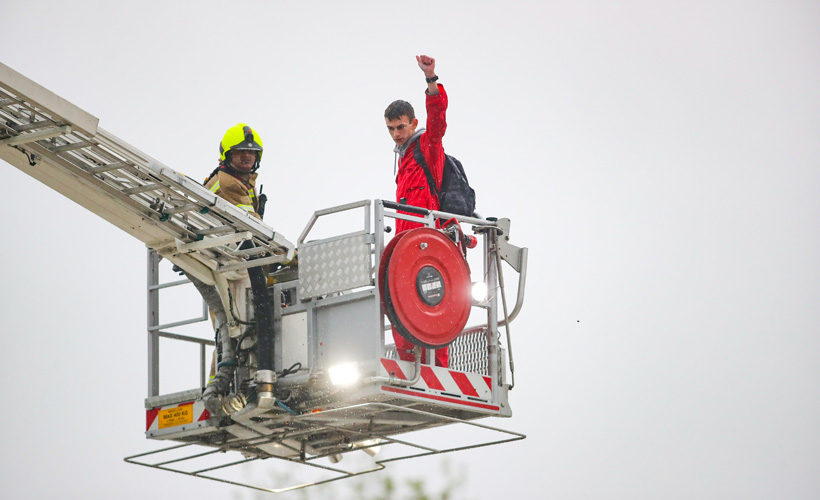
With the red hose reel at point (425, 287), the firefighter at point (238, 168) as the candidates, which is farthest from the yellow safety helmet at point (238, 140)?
the red hose reel at point (425, 287)

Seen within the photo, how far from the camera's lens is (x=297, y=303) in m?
14.4

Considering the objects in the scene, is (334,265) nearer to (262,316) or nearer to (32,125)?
(262,316)

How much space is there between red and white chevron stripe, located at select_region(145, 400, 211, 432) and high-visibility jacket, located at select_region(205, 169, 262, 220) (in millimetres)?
2015

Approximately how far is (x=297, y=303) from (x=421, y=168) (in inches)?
86.2

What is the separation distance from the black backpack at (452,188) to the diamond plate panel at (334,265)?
5.63ft

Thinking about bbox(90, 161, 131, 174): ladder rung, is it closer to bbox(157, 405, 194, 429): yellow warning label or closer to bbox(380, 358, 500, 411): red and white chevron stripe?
bbox(157, 405, 194, 429): yellow warning label

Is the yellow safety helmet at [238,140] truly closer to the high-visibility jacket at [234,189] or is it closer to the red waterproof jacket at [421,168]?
the high-visibility jacket at [234,189]

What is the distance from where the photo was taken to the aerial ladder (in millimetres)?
13625

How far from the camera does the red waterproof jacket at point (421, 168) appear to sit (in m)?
15.2

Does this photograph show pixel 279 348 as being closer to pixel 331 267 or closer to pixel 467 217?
pixel 331 267

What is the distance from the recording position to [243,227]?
13984 millimetres

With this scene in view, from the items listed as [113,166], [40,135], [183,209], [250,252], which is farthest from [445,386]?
[40,135]

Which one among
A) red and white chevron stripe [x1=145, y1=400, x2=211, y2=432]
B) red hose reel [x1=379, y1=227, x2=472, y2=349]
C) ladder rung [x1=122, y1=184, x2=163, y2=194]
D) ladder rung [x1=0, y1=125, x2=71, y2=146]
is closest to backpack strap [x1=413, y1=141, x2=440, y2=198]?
red hose reel [x1=379, y1=227, x2=472, y2=349]

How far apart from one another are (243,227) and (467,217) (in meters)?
2.49
